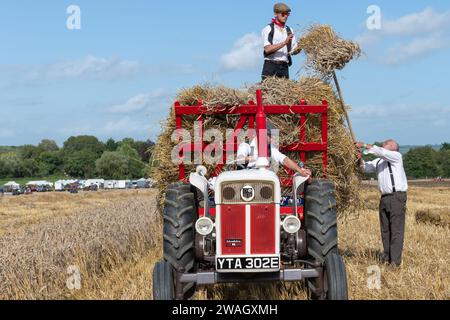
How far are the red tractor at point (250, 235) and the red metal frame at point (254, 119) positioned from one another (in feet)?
1.80

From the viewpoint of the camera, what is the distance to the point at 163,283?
19.8ft

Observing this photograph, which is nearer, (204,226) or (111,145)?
(204,226)

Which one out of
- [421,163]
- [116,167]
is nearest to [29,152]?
[116,167]

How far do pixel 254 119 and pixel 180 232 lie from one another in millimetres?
1786

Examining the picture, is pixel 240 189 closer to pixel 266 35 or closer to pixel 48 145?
pixel 266 35

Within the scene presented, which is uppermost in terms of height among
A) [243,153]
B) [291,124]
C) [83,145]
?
[83,145]

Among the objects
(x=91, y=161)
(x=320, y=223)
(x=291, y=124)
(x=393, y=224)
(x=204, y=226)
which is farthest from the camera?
(x=91, y=161)

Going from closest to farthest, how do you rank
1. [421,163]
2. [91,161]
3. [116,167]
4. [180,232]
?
[180,232]
[421,163]
[116,167]
[91,161]

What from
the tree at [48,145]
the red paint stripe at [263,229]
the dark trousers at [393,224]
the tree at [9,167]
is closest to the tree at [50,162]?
the tree at [9,167]

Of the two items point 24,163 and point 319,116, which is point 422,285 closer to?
point 319,116

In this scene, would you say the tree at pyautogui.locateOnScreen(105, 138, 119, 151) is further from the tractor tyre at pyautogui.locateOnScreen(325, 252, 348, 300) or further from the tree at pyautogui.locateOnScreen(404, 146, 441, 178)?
the tractor tyre at pyautogui.locateOnScreen(325, 252, 348, 300)

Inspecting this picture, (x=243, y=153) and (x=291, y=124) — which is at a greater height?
(x=291, y=124)
